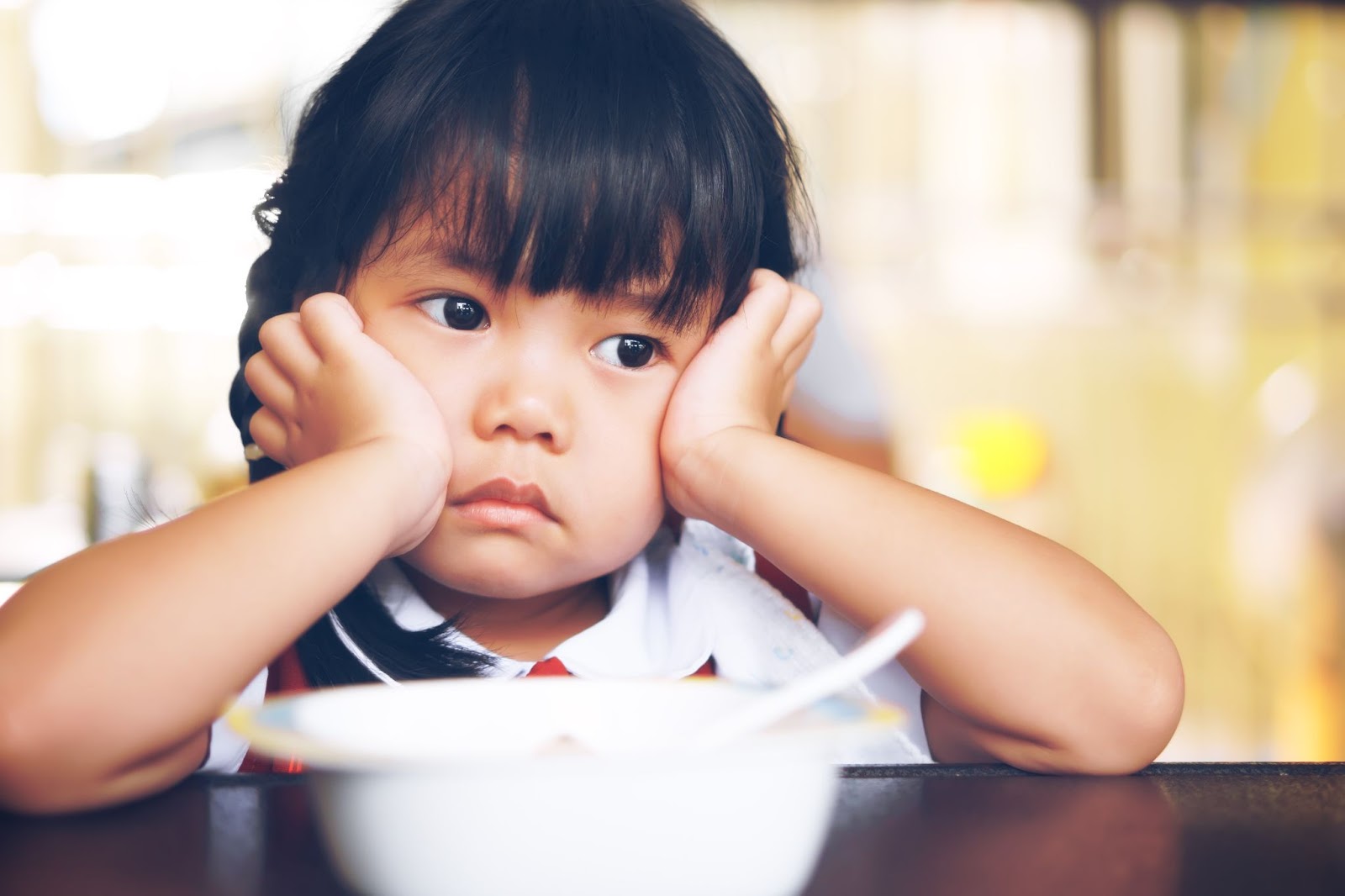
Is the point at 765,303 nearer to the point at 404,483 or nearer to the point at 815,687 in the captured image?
the point at 404,483

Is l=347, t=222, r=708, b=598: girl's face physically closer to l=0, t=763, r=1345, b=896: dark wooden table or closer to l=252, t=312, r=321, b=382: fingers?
l=252, t=312, r=321, b=382: fingers

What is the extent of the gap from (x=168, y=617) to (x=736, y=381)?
1.21 ft

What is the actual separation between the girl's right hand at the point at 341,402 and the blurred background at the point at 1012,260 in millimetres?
2329

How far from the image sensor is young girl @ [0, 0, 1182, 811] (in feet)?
1.80

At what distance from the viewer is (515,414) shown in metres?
0.68

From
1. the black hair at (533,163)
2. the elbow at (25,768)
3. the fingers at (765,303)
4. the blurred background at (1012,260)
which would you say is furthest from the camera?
the blurred background at (1012,260)

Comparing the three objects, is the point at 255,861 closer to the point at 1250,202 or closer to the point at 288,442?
the point at 288,442

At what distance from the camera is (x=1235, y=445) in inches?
130

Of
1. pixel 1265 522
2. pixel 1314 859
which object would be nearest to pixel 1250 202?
pixel 1265 522

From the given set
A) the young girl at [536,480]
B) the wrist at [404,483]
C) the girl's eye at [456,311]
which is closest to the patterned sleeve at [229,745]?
the young girl at [536,480]

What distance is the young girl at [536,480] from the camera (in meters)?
0.55

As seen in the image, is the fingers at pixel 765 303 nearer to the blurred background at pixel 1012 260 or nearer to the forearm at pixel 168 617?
the forearm at pixel 168 617

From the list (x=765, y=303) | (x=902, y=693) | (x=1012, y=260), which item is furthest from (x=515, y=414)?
(x=1012, y=260)

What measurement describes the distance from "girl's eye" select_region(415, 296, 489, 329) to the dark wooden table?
29cm
